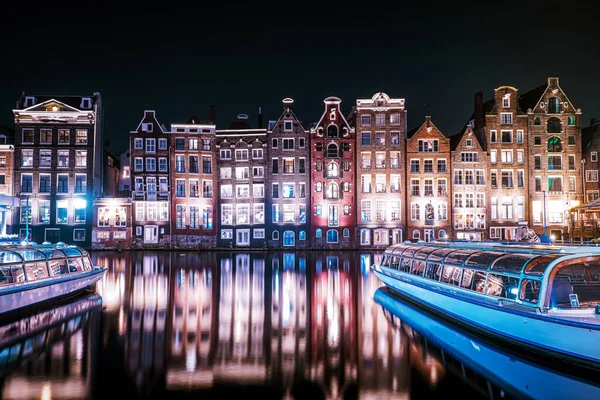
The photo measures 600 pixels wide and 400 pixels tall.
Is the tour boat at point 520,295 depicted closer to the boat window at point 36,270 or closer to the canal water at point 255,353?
the canal water at point 255,353

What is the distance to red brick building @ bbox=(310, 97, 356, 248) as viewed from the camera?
61.8 metres

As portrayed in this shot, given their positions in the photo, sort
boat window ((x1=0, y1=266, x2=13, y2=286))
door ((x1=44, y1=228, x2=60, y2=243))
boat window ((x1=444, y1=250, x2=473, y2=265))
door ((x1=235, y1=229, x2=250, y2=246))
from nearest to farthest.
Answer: boat window ((x1=0, y1=266, x2=13, y2=286)) → boat window ((x1=444, y1=250, x2=473, y2=265)) → door ((x1=44, y1=228, x2=60, y2=243)) → door ((x1=235, y1=229, x2=250, y2=246))

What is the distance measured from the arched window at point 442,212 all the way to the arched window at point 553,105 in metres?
18.6

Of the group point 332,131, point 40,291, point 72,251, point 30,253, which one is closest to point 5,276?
point 40,291

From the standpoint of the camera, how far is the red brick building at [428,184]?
6212 centimetres

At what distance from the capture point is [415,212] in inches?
2457

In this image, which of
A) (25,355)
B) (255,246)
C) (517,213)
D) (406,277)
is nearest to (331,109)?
(255,246)

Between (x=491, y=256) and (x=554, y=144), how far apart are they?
54754mm

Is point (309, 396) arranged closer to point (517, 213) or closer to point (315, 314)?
point (315, 314)

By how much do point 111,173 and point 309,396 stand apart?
2763 inches

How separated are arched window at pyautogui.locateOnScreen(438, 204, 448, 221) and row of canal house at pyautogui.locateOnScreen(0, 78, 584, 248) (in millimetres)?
131

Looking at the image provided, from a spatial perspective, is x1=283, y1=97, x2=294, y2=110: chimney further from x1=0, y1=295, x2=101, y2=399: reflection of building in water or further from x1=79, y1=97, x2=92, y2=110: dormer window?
x1=0, y1=295, x2=101, y2=399: reflection of building in water

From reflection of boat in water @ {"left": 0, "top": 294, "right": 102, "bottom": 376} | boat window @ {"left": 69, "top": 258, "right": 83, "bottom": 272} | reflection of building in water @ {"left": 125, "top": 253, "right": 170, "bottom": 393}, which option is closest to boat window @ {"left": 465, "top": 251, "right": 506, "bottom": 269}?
reflection of building in water @ {"left": 125, "top": 253, "right": 170, "bottom": 393}

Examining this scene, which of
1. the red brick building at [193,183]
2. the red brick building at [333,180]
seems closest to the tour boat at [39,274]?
the red brick building at [193,183]
